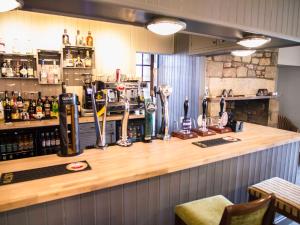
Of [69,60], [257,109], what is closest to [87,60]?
[69,60]

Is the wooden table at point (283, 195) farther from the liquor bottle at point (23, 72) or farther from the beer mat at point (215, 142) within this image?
the liquor bottle at point (23, 72)

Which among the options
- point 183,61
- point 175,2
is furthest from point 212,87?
point 175,2

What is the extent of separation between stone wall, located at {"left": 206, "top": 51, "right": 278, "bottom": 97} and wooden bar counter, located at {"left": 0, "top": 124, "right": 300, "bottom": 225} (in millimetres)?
2702

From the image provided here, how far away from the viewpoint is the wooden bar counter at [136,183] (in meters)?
1.30

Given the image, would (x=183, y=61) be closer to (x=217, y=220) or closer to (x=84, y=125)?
(x=84, y=125)

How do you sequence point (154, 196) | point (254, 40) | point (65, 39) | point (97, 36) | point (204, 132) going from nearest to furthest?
1. point (154, 196)
2. point (254, 40)
3. point (204, 132)
4. point (65, 39)
5. point (97, 36)

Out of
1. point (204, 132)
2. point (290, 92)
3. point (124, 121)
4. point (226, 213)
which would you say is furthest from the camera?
point (290, 92)

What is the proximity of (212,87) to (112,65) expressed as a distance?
2233mm

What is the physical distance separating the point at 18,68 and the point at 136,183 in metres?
2.82

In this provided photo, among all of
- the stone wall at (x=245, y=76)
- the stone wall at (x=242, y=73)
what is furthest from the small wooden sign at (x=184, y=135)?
the stone wall at (x=242, y=73)

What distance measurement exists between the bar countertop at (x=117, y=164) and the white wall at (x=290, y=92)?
4763 millimetres

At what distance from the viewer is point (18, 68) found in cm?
344

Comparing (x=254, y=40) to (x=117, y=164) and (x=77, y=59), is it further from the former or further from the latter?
(x=77, y=59)

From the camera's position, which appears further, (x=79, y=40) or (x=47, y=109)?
(x=79, y=40)
